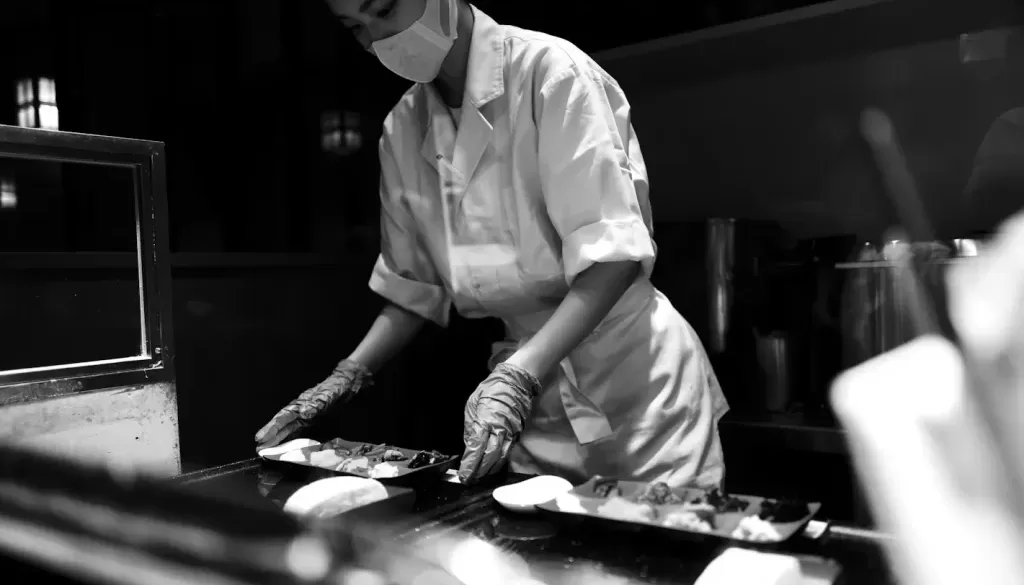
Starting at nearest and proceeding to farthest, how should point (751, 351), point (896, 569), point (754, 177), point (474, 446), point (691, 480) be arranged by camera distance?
1. point (896, 569)
2. point (474, 446)
3. point (691, 480)
4. point (751, 351)
5. point (754, 177)

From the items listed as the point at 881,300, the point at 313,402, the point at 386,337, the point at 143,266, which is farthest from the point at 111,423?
the point at 881,300

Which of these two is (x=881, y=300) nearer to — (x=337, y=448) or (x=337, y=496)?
(x=337, y=448)

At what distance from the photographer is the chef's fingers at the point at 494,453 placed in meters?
1.13

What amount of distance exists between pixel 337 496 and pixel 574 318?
1.60ft

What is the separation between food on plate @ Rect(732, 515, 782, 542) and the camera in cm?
72

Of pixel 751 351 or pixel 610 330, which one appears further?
pixel 751 351

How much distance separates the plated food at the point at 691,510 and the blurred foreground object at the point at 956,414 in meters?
0.71

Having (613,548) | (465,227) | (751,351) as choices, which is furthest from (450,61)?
(751,351)

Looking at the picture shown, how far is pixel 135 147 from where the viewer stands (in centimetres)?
116

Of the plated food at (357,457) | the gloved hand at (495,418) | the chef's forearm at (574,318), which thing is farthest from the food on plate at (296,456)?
the chef's forearm at (574,318)

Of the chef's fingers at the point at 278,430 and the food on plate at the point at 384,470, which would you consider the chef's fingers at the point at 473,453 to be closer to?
the food on plate at the point at 384,470

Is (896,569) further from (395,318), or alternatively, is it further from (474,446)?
(395,318)

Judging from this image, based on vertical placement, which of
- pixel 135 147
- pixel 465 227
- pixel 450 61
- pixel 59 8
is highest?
pixel 59 8

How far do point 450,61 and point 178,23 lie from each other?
1.01m
